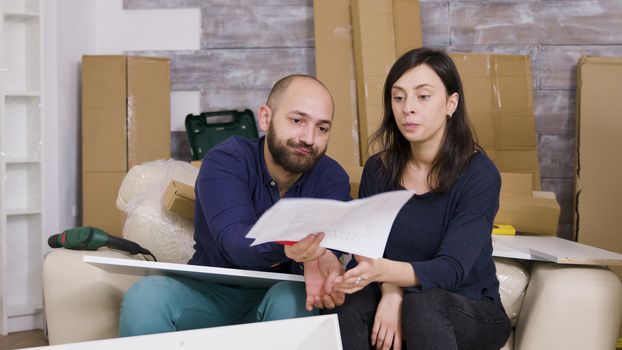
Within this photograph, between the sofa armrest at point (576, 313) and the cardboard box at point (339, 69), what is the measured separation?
134cm

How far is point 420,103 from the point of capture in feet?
5.44

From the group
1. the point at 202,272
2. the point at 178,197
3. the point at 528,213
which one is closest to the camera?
the point at 202,272

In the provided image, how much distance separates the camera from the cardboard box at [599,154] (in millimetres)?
2816

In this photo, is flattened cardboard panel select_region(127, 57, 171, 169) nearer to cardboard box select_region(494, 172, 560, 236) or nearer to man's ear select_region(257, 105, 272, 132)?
man's ear select_region(257, 105, 272, 132)

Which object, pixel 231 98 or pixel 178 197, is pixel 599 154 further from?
pixel 178 197

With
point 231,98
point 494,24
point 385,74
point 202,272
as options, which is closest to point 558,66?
point 494,24

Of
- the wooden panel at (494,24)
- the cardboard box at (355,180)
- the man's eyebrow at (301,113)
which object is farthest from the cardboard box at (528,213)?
the wooden panel at (494,24)

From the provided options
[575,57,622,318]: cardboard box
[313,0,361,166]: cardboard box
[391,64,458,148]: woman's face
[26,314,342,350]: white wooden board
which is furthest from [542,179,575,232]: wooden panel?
[26,314,342,350]: white wooden board

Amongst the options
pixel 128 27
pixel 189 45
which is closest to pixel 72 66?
pixel 128 27

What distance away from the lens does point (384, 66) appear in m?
2.83

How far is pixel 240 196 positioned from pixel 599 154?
6.13 ft

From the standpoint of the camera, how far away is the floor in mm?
2586

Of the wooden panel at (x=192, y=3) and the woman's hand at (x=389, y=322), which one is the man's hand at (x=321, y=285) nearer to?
the woman's hand at (x=389, y=322)

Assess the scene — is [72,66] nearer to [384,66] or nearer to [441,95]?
[384,66]
